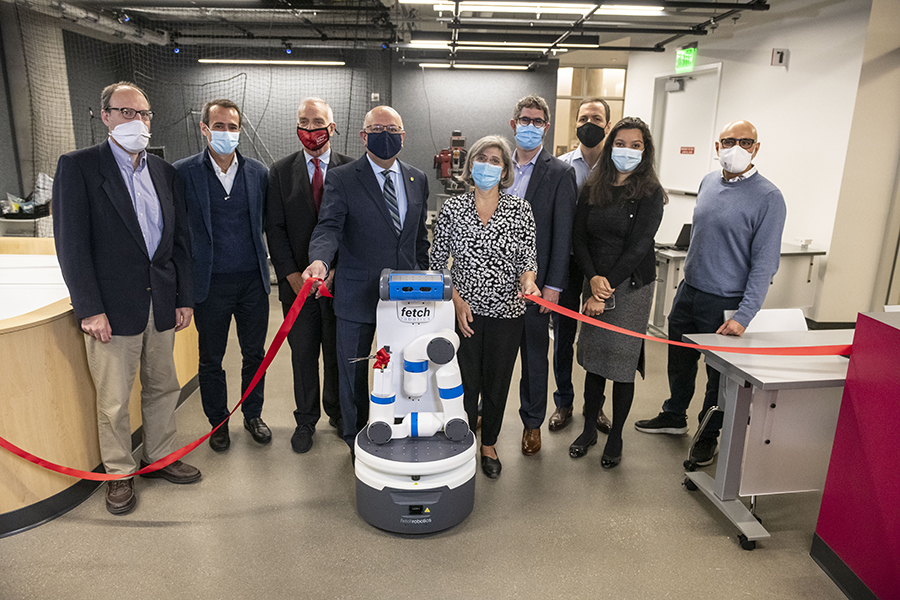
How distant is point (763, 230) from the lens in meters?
2.63

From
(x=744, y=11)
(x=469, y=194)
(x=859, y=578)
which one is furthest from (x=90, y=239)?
(x=744, y=11)

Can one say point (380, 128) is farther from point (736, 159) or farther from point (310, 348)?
point (736, 159)

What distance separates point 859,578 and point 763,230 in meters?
1.44

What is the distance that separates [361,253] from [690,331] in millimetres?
1775

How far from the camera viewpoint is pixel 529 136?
271 centimetres

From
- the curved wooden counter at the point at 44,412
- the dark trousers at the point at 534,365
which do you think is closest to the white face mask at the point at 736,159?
the dark trousers at the point at 534,365

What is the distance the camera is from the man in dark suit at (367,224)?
245 centimetres

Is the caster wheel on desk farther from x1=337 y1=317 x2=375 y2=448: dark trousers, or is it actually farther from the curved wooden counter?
the curved wooden counter

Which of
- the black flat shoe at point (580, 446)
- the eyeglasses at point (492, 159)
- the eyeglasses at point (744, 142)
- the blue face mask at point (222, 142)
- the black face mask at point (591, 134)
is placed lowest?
the black flat shoe at point (580, 446)

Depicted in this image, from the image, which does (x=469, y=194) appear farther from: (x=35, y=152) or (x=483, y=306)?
(x=35, y=152)

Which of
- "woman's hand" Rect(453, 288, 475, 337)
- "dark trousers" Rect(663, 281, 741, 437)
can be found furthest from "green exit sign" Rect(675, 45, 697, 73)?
"woman's hand" Rect(453, 288, 475, 337)

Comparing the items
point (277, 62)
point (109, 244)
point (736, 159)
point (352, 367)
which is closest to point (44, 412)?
point (109, 244)

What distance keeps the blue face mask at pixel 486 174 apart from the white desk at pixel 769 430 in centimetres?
107

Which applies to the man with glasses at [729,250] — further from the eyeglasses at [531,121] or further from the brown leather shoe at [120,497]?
the brown leather shoe at [120,497]
